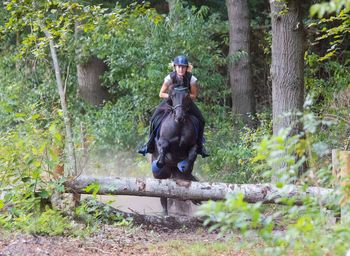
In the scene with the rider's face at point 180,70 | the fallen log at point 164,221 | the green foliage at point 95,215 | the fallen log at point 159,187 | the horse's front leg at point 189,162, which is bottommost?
the fallen log at point 164,221

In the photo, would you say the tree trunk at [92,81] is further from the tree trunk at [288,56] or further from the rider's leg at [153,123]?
the tree trunk at [288,56]

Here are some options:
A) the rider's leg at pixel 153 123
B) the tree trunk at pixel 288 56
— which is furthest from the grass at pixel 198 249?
the tree trunk at pixel 288 56

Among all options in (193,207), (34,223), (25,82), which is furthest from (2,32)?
(25,82)

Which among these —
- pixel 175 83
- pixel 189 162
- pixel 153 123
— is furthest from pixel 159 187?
pixel 175 83

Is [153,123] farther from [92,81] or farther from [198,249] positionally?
[92,81]

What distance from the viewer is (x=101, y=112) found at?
57.4 feet

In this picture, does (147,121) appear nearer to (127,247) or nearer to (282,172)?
(127,247)

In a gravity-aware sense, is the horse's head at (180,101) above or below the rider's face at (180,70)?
below

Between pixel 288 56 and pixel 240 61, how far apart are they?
241 inches

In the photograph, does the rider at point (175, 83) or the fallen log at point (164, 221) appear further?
the rider at point (175, 83)

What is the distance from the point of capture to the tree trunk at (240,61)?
49.4ft

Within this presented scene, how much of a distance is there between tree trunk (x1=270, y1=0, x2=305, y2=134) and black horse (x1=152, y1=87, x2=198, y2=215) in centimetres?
187

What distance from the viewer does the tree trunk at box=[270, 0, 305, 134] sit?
900 centimetres

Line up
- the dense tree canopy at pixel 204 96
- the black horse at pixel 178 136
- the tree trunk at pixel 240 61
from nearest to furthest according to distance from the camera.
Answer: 1. the dense tree canopy at pixel 204 96
2. the black horse at pixel 178 136
3. the tree trunk at pixel 240 61
